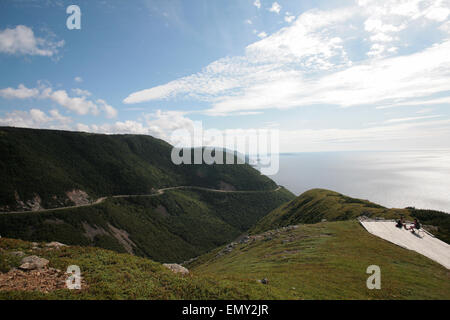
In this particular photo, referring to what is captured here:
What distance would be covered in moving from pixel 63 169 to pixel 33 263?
145 metres

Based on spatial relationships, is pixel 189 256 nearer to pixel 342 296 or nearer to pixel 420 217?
pixel 420 217

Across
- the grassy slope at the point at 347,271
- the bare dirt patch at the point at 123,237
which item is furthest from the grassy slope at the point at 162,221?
the grassy slope at the point at 347,271

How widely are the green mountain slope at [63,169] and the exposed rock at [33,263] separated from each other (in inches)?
4550

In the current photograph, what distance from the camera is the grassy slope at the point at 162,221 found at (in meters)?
93.8

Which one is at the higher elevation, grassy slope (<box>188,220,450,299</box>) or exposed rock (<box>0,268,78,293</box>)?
exposed rock (<box>0,268,78,293</box>)

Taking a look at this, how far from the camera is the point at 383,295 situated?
1410cm

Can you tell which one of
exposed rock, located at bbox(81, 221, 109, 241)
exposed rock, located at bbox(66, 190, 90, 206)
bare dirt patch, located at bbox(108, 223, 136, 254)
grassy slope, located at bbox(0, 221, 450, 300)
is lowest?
bare dirt patch, located at bbox(108, 223, 136, 254)

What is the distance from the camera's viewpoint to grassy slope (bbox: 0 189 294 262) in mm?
93750

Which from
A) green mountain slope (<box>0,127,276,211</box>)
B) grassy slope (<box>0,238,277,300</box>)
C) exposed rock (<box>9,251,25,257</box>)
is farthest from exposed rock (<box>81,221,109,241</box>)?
exposed rock (<box>9,251,25,257</box>)

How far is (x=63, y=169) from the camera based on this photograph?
132 m

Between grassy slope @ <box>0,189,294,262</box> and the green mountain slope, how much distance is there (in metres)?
10.7

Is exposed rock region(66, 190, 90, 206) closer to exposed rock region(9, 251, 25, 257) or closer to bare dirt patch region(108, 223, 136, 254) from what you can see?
bare dirt patch region(108, 223, 136, 254)

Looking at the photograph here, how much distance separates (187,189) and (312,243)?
566ft
